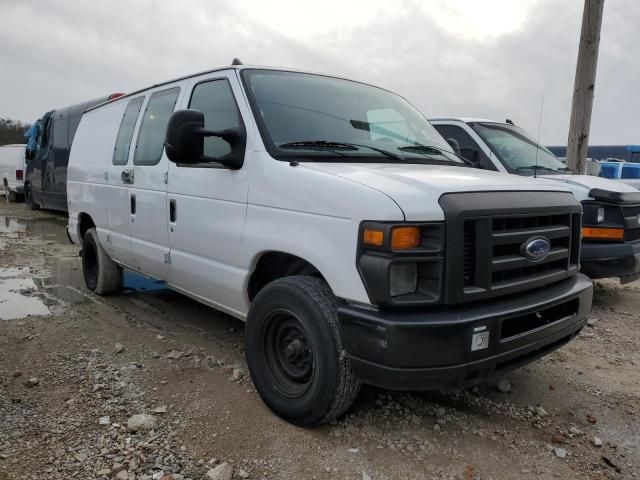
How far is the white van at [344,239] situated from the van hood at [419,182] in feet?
0.04

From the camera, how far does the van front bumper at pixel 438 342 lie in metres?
2.38

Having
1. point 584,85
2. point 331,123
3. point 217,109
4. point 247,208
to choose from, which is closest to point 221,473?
point 247,208

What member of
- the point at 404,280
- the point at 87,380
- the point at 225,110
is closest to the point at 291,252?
the point at 404,280

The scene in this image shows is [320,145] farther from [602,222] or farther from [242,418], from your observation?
[602,222]

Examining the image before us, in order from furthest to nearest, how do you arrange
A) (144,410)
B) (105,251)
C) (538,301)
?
1. (105,251)
2. (144,410)
3. (538,301)

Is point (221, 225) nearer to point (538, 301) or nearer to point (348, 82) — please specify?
point (348, 82)

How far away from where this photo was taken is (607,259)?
5.05 metres

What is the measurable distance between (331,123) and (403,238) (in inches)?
52.1

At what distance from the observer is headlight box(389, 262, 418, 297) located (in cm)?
241

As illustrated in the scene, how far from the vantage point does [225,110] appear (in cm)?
358

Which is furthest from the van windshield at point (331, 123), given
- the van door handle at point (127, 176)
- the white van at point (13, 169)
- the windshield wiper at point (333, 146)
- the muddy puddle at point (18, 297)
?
the white van at point (13, 169)

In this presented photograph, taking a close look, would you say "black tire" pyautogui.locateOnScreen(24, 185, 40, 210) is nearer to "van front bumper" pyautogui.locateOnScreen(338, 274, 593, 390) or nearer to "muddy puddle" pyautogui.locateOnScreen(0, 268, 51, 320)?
"muddy puddle" pyautogui.locateOnScreen(0, 268, 51, 320)

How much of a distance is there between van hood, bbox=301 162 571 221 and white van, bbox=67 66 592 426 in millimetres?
11

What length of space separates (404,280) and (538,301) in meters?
0.83
